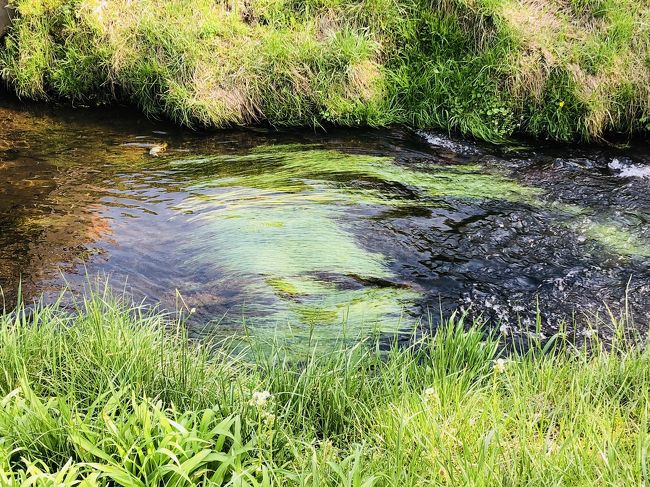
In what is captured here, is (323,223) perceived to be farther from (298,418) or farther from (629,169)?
(629,169)

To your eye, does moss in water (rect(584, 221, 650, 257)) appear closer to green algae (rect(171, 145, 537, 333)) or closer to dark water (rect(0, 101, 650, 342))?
dark water (rect(0, 101, 650, 342))

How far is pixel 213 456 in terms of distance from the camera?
223 centimetres

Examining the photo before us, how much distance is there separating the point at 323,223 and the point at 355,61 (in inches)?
121

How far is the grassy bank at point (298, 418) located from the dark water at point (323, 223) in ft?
2.02

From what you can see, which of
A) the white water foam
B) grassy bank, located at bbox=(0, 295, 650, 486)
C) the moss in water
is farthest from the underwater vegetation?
the white water foam

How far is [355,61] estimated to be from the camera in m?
7.41

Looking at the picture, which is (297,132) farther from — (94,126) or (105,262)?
(105,262)

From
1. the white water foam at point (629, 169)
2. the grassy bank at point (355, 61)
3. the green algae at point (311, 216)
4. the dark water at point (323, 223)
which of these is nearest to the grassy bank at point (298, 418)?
the dark water at point (323, 223)

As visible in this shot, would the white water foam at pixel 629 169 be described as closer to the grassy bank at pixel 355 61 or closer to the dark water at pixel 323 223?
the dark water at pixel 323 223

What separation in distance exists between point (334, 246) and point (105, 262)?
6.21 feet

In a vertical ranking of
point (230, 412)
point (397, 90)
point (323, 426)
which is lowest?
point (323, 426)

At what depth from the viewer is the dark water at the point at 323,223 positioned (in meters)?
4.40

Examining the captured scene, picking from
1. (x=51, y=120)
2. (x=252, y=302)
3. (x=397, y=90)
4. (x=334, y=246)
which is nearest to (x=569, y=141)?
(x=397, y=90)

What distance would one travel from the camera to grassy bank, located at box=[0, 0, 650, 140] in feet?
23.9
